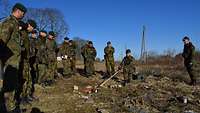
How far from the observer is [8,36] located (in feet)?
27.2

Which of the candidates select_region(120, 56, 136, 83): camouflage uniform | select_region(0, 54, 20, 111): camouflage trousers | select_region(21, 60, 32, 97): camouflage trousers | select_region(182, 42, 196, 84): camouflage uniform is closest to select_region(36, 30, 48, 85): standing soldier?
select_region(120, 56, 136, 83): camouflage uniform

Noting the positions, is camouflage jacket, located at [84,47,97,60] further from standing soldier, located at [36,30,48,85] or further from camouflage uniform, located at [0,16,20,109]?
camouflage uniform, located at [0,16,20,109]

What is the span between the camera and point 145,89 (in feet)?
49.1

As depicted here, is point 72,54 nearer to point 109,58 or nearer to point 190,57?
point 109,58

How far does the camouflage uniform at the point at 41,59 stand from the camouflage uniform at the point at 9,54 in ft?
19.4

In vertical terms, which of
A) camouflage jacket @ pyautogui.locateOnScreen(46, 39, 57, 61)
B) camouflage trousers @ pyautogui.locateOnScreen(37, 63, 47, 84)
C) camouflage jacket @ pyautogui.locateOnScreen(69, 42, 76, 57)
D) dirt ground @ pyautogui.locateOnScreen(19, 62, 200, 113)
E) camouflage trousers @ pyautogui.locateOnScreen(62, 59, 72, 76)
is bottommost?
dirt ground @ pyautogui.locateOnScreen(19, 62, 200, 113)

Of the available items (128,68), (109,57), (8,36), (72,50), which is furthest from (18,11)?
(109,57)

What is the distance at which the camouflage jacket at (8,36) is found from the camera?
324 inches

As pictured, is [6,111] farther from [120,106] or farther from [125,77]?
[125,77]

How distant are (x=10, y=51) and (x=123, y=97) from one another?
18.3 ft

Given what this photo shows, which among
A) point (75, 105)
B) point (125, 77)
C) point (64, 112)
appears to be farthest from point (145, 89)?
point (64, 112)

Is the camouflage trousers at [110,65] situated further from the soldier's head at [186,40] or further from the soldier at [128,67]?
the soldier's head at [186,40]

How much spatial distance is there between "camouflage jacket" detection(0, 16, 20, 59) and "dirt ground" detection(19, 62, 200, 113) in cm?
208

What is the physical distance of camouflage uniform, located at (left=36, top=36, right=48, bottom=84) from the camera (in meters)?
15.0
